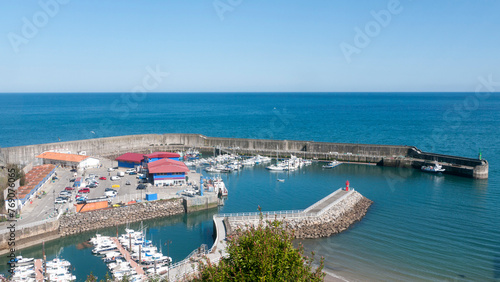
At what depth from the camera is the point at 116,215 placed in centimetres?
3562

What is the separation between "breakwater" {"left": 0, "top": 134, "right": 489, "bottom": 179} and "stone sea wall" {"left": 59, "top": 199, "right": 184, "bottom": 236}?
23662mm

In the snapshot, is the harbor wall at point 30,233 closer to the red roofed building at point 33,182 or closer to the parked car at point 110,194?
the red roofed building at point 33,182

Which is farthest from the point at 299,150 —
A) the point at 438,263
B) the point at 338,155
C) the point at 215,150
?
the point at 438,263

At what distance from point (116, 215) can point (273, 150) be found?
38.2 meters

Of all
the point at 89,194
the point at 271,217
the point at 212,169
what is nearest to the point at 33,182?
the point at 89,194

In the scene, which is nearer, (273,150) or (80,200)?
(80,200)

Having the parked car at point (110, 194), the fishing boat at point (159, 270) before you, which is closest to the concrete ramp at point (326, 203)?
the fishing boat at point (159, 270)

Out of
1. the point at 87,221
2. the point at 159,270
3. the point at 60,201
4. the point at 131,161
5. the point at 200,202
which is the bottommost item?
the point at 159,270

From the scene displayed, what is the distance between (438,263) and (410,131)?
81.4 meters

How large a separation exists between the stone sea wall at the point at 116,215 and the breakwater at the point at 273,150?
23.7 meters

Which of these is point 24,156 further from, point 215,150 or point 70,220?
point 215,150

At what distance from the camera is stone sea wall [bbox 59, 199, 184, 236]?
33.2 metres

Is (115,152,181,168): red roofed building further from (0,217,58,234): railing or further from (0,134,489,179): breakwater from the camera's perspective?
(0,217,58,234): railing

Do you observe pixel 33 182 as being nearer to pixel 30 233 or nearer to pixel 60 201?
pixel 60 201
